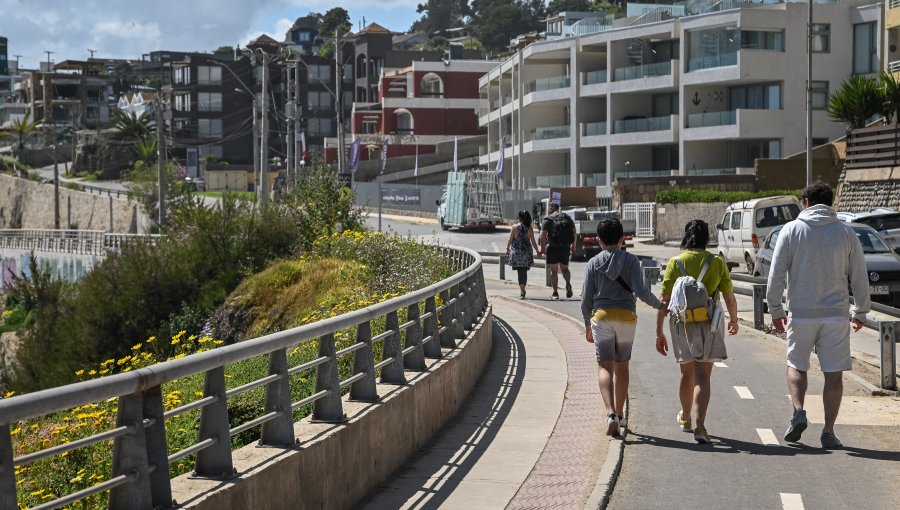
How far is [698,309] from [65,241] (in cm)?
6288

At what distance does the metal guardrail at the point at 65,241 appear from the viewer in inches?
2525

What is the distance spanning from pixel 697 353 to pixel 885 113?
125 ft

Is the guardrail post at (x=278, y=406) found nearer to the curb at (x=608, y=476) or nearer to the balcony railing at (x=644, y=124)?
the curb at (x=608, y=476)

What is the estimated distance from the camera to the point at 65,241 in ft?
227

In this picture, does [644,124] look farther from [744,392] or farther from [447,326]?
[447,326]

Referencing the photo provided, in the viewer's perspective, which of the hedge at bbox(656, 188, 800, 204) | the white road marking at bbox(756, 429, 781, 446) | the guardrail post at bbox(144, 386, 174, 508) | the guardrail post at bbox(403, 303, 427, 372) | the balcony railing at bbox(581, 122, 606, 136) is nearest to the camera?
the guardrail post at bbox(144, 386, 174, 508)

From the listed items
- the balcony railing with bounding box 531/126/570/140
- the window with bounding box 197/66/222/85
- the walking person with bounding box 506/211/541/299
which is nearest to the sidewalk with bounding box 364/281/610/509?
the walking person with bounding box 506/211/541/299

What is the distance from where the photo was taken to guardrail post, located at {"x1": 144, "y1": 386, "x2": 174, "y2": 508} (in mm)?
5785

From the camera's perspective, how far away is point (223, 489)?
625 cm

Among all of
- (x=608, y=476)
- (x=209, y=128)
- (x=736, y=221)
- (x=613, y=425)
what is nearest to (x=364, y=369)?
A: (x=608, y=476)

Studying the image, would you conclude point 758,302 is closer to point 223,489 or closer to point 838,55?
point 223,489

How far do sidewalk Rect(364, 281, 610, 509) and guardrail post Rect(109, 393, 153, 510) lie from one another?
324 cm

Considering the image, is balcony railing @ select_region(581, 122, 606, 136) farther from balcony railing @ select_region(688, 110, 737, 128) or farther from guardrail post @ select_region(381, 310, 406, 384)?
guardrail post @ select_region(381, 310, 406, 384)

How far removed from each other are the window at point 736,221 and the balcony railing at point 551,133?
42144mm
